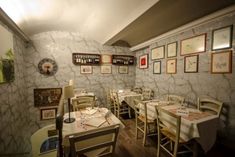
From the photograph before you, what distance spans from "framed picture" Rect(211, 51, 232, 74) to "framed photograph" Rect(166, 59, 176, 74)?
0.90 meters

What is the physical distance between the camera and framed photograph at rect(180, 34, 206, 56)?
8.44ft

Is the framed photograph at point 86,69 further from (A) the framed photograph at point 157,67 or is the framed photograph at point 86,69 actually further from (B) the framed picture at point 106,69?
(A) the framed photograph at point 157,67

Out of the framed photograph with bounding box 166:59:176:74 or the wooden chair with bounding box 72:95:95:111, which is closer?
the wooden chair with bounding box 72:95:95:111

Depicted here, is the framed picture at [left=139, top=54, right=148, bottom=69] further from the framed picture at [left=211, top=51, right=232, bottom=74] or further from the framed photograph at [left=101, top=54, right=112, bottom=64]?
the framed picture at [left=211, top=51, right=232, bottom=74]

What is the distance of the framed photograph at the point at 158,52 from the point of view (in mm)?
3616

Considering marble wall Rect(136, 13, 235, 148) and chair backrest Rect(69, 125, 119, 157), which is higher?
marble wall Rect(136, 13, 235, 148)

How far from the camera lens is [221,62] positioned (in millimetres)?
2277

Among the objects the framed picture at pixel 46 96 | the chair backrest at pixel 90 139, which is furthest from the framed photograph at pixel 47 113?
the chair backrest at pixel 90 139

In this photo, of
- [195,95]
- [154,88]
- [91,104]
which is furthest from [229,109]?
[91,104]

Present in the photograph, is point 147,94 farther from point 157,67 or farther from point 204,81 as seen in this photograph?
point 204,81

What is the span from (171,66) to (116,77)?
1960 mm

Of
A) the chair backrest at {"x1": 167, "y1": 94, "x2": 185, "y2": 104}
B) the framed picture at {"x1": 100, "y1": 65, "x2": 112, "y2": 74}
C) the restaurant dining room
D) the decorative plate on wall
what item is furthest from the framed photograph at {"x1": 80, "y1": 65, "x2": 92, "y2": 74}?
the chair backrest at {"x1": 167, "y1": 94, "x2": 185, "y2": 104}

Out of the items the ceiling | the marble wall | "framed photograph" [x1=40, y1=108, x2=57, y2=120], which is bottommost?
"framed photograph" [x1=40, y1=108, x2=57, y2=120]

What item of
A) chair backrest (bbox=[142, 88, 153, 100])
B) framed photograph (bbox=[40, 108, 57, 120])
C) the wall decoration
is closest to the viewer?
the wall decoration
